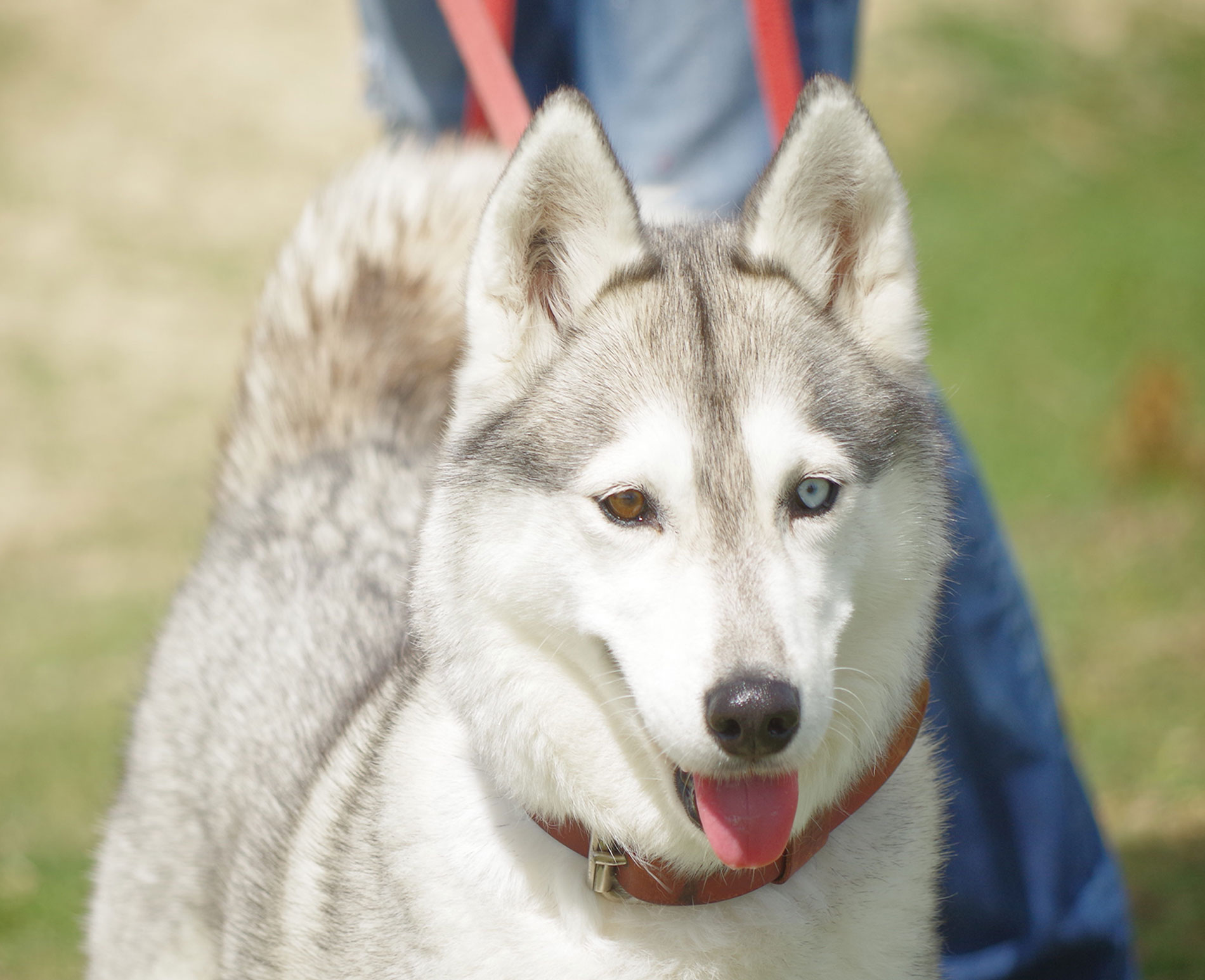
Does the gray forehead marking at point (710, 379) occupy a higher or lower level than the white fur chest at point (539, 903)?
higher

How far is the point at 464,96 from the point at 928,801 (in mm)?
2483

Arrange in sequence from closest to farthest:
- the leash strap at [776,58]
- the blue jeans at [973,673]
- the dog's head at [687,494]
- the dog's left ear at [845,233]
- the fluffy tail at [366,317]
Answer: the dog's head at [687,494], the dog's left ear at [845,233], the leash strap at [776,58], the blue jeans at [973,673], the fluffy tail at [366,317]

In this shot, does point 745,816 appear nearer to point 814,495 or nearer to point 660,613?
point 660,613

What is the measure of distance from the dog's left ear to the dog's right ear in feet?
0.78

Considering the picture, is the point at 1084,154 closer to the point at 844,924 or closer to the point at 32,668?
the point at 32,668

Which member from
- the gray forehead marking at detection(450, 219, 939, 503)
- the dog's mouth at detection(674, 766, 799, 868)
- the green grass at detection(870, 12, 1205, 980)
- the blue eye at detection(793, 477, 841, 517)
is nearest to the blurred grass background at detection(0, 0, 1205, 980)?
the green grass at detection(870, 12, 1205, 980)

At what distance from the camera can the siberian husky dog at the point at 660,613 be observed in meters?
1.85

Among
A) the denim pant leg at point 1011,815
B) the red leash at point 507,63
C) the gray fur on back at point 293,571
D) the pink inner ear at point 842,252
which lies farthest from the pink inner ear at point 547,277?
the denim pant leg at point 1011,815

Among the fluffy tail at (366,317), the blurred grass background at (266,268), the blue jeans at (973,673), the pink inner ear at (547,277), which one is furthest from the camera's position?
the blurred grass background at (266,268)

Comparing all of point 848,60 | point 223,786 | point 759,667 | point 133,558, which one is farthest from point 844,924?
point 133,558

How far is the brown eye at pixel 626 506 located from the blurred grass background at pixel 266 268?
4.24ft

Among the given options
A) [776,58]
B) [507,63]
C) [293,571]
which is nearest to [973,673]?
[776,58]

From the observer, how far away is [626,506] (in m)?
1.90

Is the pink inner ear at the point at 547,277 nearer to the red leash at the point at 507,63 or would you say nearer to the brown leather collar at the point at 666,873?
the red leash at the point at 507,63
